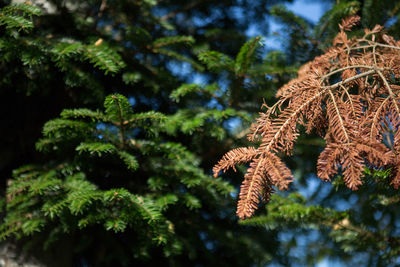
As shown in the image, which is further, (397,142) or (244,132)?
(244,132)

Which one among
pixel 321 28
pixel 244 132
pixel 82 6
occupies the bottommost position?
pixel 244 132

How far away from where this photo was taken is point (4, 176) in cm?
129

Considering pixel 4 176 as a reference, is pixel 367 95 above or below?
above

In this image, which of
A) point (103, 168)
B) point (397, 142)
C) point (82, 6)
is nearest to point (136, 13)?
point (82, 6)

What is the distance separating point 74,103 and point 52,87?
116 millimetres

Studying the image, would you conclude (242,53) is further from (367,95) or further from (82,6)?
(82,6)

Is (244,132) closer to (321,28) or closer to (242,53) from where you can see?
(242,53)

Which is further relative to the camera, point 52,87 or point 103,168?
point 52,87

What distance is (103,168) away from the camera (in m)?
1.20

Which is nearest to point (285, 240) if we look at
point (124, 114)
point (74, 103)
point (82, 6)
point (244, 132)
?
point (244, 132)

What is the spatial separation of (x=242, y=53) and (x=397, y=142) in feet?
2.06

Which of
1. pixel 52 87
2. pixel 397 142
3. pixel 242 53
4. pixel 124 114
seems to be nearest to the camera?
pixel 397 142

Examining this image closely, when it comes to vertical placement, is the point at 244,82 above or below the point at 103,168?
above

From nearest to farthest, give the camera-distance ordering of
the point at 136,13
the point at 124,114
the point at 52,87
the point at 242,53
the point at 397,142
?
the point at 397,142 < the point at 124,114 < the point at 242,53 < the point at 52,87 < the point at 136,13
